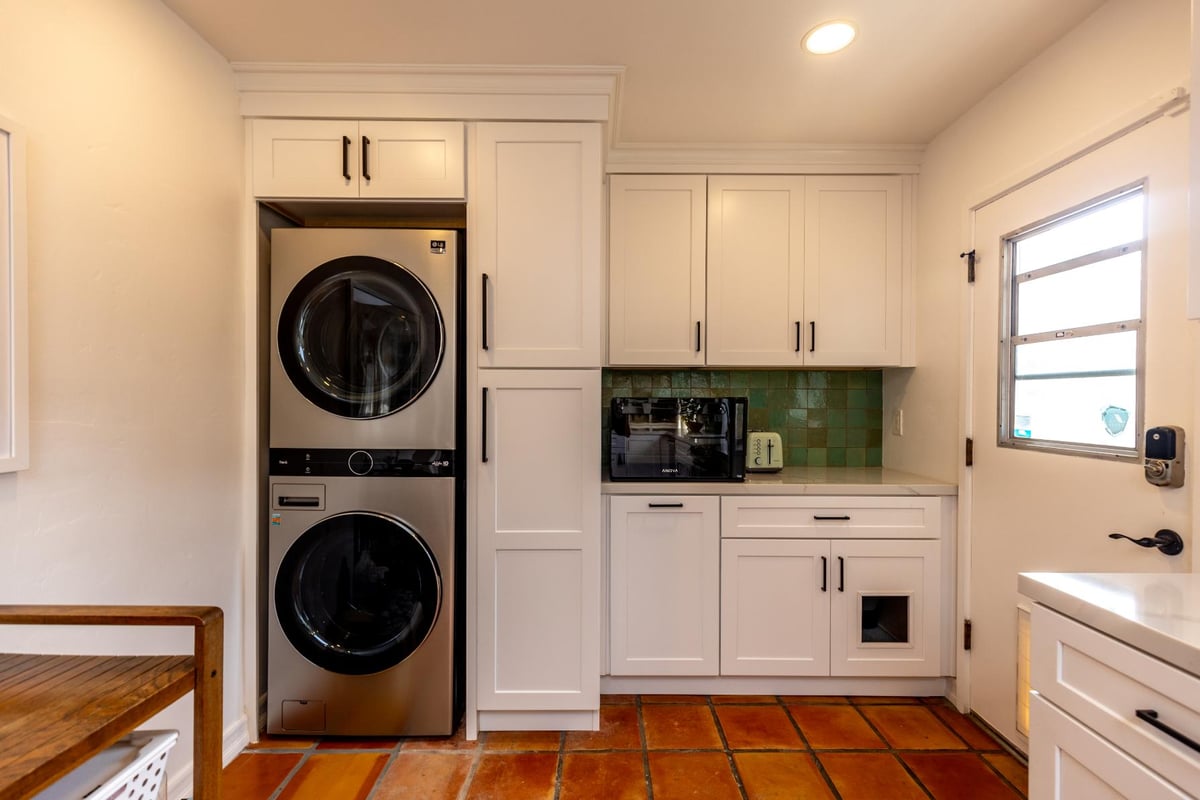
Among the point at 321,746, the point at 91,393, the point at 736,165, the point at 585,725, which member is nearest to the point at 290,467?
the point at 91,393

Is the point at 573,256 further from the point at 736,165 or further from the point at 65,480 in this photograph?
the point at 65,480

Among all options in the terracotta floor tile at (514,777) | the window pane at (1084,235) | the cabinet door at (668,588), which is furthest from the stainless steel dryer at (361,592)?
the window pane at (1084,235)

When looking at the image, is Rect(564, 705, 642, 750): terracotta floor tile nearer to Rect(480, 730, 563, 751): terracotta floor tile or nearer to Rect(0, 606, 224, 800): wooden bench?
Rect(480, 730, 563, 751): terracotta floor tile

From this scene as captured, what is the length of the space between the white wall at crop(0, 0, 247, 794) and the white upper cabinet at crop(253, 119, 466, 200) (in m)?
0.13

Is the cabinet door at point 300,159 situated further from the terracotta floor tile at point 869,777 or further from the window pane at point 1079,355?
the terracotta floor tile at point 869,777

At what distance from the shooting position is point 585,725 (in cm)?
200

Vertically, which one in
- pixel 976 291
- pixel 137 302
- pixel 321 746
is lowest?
pixel 321 746

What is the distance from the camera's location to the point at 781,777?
1.77 metres

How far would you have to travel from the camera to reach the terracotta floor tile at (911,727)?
194 centimetres

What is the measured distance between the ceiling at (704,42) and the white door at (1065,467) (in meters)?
0.47

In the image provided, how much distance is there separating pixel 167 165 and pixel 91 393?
0.72 meters

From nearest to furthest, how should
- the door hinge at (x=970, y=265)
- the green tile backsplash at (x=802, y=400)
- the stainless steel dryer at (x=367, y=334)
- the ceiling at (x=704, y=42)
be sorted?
the ceiling at (x=704, y=42) → the stainless steel dryer at (x=367, y=334) → the door hinge at (x=970, y=265) → the green tile backsplash at (x=802, y=400)

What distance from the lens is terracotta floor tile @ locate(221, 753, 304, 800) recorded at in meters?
1.68

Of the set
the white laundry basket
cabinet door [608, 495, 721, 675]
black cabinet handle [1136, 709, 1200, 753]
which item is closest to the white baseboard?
the white laundry basket
